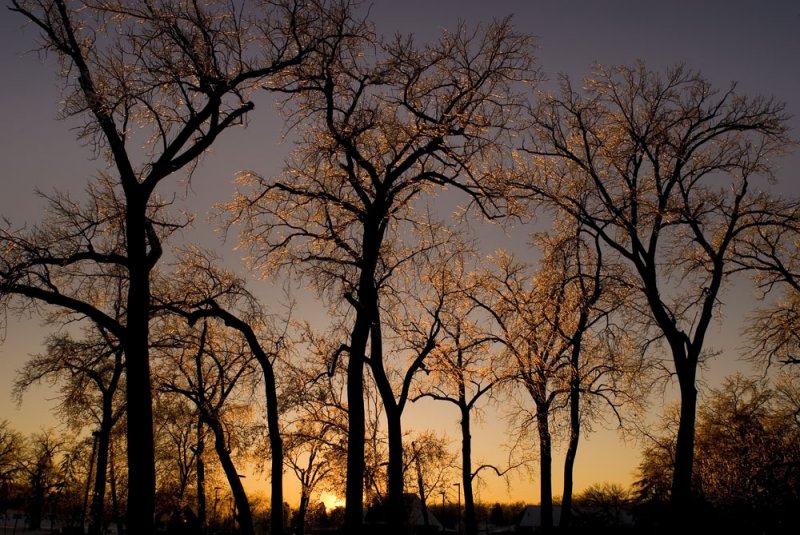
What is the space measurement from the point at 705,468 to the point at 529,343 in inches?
1081

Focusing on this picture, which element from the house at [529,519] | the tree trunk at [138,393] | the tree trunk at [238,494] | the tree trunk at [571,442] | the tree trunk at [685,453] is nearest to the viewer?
the tree trunk at [138,393]

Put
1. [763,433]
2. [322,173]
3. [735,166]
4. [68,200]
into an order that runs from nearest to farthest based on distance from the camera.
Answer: [68,200] < [322,173] < [735,166] < [763,433]

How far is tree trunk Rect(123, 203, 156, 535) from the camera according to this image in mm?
10125

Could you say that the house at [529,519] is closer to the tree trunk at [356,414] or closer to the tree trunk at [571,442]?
the tree trunk at [571,442]

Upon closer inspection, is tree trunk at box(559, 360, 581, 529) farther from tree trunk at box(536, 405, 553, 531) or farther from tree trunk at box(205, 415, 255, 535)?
tree trunk at box(205, 415, 255, 535)

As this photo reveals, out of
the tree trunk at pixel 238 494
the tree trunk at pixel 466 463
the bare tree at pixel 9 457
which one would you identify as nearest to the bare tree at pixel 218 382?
the tree trunk at pixel 238 494

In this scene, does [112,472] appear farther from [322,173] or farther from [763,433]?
[763,433]

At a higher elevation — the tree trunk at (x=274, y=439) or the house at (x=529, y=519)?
the tree trunk at (x=274, y=439)

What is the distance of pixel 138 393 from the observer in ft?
34.3

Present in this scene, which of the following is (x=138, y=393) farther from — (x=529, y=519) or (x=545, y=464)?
(x=529, y=519)

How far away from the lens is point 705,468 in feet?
155

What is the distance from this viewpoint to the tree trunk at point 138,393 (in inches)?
399

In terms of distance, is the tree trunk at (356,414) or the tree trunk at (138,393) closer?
the tree trunk at (138,393)

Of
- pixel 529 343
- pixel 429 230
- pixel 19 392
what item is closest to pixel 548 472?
pixel 529 343
